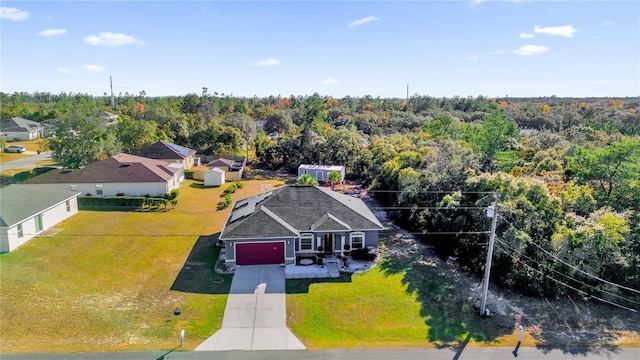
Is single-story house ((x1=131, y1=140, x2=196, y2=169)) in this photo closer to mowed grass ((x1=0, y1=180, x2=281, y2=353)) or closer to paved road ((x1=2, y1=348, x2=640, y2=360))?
mowed grass ((x1=0, y1=180, x2=281, y2=353))

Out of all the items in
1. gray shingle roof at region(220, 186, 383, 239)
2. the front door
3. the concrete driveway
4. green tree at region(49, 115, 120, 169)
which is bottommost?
the concrete driveway

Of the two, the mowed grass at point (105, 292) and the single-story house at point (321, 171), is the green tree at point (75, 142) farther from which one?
the single-story house at point (321, 171)

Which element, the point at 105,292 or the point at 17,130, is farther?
the point at 17,130

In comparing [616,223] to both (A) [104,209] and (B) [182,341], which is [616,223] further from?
(A) [104,209]

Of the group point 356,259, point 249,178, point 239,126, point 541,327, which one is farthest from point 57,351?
point 239,126

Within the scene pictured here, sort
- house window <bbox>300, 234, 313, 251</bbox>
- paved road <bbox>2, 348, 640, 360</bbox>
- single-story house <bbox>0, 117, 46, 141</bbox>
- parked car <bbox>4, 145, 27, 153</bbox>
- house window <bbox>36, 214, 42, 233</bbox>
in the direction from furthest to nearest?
1. single-story house <bbox>0, 117, 46, 141</bbox>
2. parked car <bbox>4, 145, 27, 153</bbox>
3. house window <bbox>36, 214, 42, 233</bbox>
4. house window <bbox>300, 234, 313, 251</bbox>
5. paved road <bbox>2, 348, 640, 360</bbox>

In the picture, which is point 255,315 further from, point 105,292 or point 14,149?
point 14,149

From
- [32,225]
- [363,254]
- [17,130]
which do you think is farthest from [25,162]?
[363,254]

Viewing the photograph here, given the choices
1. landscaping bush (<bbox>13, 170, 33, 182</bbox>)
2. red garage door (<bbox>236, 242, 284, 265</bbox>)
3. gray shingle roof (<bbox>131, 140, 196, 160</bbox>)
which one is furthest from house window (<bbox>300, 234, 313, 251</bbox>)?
landscaping bush (<bbox>13, 170, 33, 182</bbox>)
